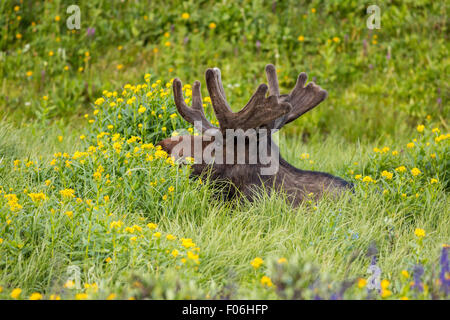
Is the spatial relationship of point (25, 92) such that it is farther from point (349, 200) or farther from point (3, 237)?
point (349, 200)

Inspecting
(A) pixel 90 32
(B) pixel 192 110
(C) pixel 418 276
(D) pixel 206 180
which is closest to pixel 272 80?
(B) pixel 192 110

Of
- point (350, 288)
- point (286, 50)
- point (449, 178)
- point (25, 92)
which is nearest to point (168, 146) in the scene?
point (350, 288)

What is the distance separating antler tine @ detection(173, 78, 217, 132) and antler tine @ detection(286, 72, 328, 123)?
2.27ft

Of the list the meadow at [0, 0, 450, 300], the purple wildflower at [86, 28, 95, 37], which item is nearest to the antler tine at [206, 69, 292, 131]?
the meadow at [0, 0, 450, 300]

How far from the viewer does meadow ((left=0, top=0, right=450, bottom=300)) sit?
10.5 feet

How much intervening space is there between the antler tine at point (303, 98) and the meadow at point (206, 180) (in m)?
0.75

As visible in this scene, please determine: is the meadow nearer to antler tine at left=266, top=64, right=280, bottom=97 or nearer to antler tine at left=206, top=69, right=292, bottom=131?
antler tine at left=206, top=69, right=292, bottom=131

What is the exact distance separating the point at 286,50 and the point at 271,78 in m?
4.42

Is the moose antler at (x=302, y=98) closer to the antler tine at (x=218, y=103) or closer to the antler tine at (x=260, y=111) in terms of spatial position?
the antler tine at (x=260, y=111)

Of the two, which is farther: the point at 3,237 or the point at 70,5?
the point at 70,5

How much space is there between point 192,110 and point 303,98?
0.92 meters

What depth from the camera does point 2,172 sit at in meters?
4.53

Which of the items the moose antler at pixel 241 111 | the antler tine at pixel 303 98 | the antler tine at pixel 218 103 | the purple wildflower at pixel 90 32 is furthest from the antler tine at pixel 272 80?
the purple wildflower at pixel 90 32

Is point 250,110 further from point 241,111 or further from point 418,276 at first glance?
point 418,276
